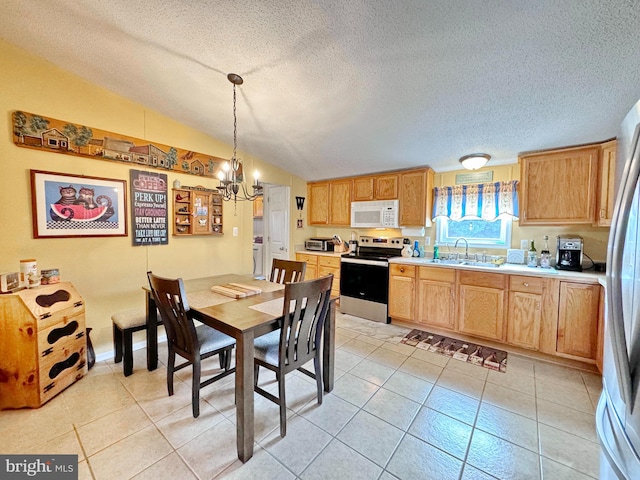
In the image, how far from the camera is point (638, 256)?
74 cm

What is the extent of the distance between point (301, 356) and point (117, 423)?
1293 millimetres

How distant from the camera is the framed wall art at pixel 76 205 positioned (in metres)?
2.20

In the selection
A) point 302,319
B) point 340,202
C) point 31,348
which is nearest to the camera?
point 302,319

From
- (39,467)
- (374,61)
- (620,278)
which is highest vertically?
(374,61)

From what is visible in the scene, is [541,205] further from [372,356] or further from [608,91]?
[372,356]

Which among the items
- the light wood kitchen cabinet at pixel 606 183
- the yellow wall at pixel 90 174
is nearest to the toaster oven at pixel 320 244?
the yellow wall at pixel 90 174

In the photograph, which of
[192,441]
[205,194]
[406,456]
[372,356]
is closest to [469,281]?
[372,356]

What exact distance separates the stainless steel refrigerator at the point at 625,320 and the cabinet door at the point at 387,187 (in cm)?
294

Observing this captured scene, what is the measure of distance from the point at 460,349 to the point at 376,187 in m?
2.37

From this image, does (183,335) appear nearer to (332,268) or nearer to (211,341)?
(211,341)

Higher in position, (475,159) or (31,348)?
(475,159)

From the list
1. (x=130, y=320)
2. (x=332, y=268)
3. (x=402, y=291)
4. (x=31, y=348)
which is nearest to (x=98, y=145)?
(x=130, y=320)

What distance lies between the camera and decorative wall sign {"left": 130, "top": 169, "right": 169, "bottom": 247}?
2.73 metres

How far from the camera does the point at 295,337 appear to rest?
1.71 m
